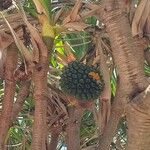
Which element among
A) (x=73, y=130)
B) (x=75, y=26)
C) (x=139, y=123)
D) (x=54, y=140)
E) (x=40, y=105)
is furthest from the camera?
(x=54, y=140)

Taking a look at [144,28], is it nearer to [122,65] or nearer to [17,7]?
[122,65]

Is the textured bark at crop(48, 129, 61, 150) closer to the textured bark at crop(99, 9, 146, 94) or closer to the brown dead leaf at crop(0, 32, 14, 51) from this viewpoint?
the brown dead leaf at crop(0, 32, 14, 51)

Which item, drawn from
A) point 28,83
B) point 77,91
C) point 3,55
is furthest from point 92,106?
point 3,55

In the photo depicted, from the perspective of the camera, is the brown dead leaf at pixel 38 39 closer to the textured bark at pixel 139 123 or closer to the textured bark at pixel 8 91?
the textured bark at pixel 8 91

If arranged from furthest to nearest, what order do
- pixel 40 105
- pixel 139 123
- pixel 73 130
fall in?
1. pixel 73 130
2. pixel 40 105
3. pixel 139 123

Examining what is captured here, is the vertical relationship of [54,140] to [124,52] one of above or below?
below

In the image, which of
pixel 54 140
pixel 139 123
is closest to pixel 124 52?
pixel 139 123

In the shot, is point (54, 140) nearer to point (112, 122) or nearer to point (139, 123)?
point (112, 122)
